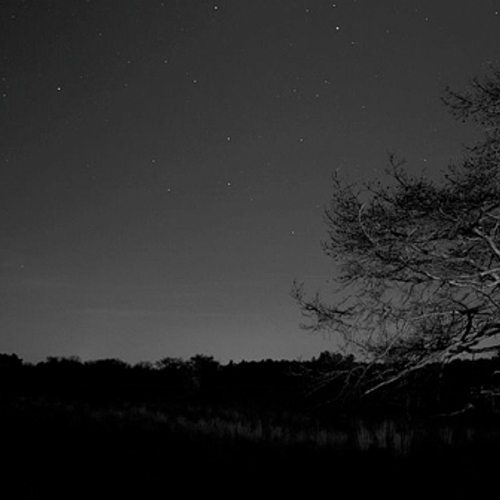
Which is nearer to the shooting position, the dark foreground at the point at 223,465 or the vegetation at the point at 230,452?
the dark foreground at the point at 223,465

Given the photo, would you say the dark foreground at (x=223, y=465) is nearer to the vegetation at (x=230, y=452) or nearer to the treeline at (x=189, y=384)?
the vegetation at (x=230, y=452)

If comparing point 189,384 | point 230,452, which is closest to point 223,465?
point 230,452

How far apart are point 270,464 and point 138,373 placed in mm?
44855

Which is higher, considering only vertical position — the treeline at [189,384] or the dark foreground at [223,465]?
the treeline at [189,384]

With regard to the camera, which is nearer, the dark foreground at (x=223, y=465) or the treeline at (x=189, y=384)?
the dark foreground at (x=223, y=465)

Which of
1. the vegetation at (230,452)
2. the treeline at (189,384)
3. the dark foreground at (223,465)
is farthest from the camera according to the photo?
the treeline at (189,384)

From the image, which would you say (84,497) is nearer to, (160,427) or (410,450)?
(410,450)

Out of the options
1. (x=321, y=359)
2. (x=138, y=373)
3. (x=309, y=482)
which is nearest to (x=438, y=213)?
(x=321, y=359)

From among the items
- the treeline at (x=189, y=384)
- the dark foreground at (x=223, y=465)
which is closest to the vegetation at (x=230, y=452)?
the dark foreground at (x=223, y=465)

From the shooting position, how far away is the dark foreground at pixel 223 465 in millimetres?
5777

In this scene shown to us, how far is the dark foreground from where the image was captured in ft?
19.0

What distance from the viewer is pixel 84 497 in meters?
5.27

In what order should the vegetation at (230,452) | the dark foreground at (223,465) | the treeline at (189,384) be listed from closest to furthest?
1. the dark foreground at (223,465)
2. the vegetation at (230,452)
3. the treeline at (189,384)

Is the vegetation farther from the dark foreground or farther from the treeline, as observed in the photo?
the treeline
